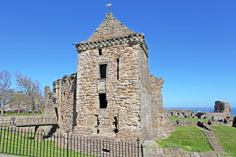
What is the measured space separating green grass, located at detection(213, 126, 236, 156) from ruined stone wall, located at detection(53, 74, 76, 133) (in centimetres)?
1446

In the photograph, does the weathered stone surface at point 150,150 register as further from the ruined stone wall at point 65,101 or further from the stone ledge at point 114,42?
the ruined stone wall at point 65,101

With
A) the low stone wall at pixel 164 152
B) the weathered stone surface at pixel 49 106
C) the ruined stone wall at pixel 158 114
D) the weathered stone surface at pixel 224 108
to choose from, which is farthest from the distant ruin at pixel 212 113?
the weathered stone surface at pixel 49 106

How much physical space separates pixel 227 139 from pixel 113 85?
43.5ft

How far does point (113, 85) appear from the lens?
48.1 feet

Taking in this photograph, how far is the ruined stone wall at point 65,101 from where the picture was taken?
18781 mm

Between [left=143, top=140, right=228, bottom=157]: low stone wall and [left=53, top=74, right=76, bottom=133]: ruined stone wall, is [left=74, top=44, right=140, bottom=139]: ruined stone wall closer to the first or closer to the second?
[left=143, top=140, right=228, bottom=157]: low stone wall

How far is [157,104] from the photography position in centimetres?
1911

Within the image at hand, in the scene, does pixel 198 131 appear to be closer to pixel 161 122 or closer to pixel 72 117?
pixel 161 122

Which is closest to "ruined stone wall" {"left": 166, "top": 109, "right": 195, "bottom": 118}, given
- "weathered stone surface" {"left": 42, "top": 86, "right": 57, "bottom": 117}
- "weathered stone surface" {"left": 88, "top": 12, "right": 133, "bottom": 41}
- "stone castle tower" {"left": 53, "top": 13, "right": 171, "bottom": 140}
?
"stone castle tower" {"left": 53, "top": 13, "right": 171, "bottom": 140}

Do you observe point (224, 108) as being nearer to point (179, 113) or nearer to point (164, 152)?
point (179, 113)

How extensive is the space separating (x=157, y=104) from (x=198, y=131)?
17.4ft

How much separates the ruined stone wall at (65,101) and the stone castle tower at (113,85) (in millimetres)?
1202

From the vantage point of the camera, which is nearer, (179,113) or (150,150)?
(150,150)

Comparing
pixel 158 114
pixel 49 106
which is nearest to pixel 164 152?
pixel 158 114
